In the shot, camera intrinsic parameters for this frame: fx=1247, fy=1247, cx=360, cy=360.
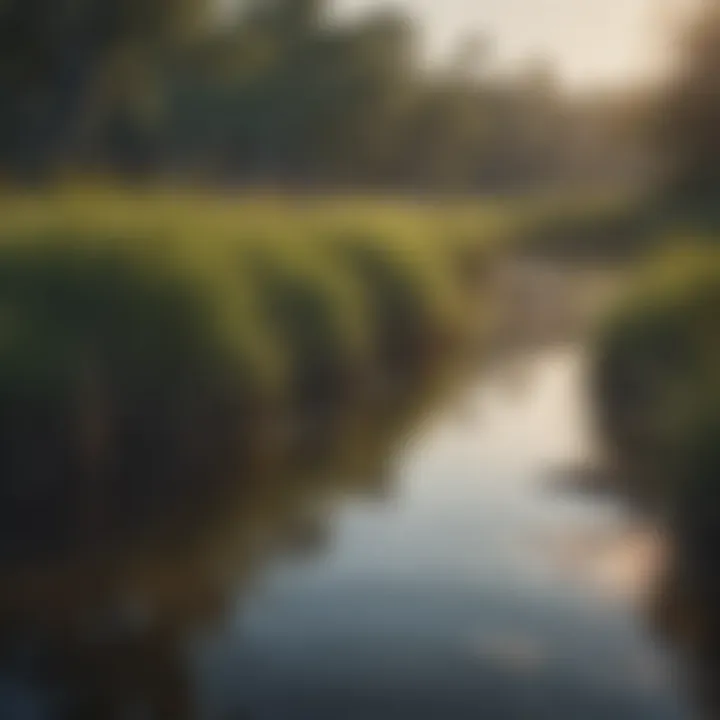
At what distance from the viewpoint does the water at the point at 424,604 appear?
146 centimetres

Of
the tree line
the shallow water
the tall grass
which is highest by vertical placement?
the tree line

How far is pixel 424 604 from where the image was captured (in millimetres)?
1503

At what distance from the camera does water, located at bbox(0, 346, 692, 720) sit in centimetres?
146

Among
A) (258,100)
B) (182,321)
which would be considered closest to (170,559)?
(182,321)

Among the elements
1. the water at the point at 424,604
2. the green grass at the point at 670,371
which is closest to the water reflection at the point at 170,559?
the water at the point at 424,604

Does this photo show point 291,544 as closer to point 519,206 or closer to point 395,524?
point 395,524

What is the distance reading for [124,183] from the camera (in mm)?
Result: 1538

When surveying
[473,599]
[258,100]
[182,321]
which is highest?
[258,100]

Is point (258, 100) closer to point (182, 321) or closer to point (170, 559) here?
point (182, 321)

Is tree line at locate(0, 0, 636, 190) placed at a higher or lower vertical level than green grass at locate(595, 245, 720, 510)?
higher

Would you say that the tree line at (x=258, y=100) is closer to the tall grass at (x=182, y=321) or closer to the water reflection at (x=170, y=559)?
the tall grass at (x=182, y=321)

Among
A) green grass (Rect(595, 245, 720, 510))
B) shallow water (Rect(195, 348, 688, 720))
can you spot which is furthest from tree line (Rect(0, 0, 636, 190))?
shallow water (Rect(195, 348, 688, 720))

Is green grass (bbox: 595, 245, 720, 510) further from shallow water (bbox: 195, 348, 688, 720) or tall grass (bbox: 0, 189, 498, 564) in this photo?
tall grass (bbox: 0, 189, 498, 564)

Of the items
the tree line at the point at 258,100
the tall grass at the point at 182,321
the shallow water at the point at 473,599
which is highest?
the tree line at the point at 258,100
